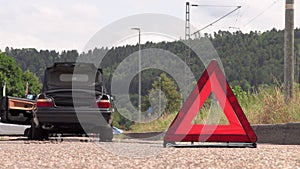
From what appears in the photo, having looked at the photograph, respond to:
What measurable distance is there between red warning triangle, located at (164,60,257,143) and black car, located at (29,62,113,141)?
380 cm

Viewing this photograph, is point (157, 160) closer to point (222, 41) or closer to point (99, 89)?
point (99, 89)

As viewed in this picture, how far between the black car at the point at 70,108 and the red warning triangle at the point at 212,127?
380cm

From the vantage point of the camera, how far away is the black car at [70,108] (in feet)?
48.2

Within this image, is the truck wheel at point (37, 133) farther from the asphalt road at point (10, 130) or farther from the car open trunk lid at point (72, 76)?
the asphalt road at point (10, 130)

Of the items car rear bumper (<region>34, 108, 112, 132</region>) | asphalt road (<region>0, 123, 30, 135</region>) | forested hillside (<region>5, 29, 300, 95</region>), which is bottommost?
asphalt road (<region>0, 123, 30, 135</region>)

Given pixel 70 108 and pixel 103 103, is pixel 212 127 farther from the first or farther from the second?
pixel 70 108

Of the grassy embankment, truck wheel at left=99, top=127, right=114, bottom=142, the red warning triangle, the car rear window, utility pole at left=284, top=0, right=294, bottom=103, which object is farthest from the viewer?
utility pole at left=284, top=0, right=294, bottom=103

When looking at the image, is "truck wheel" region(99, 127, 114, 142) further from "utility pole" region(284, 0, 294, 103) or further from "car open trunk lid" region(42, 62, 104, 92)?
"utility pole" region(284, 0, 294, 103)

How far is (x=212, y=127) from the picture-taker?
37.9ft

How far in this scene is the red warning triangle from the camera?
10.9 meters

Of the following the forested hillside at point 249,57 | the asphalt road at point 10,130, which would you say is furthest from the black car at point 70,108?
the forested hillside at point 249,57

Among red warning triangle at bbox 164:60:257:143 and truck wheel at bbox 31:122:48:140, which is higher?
red warning triangle at bbox 164:60:257:143

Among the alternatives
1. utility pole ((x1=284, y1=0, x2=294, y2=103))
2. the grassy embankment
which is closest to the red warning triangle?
the grassy embankment

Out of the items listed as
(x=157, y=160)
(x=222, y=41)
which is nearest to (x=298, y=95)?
(x=157, y=160)
